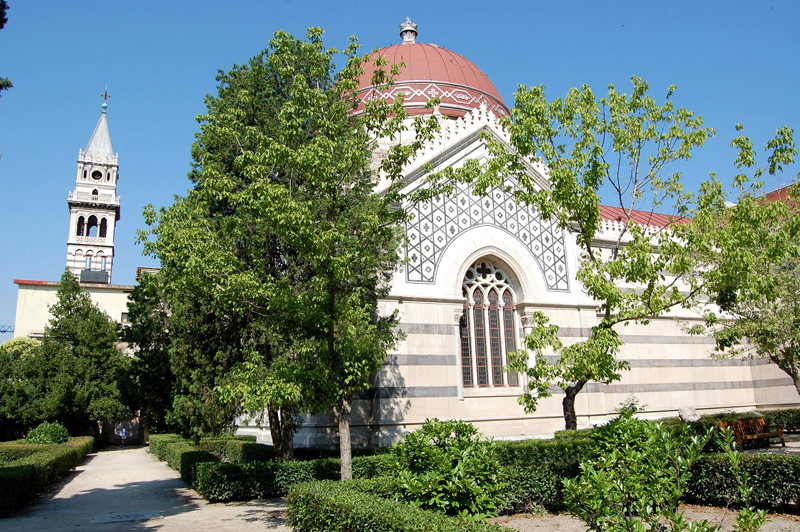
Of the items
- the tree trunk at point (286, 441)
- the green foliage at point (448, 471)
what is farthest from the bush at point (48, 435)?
the green foliage at point (448, 471)

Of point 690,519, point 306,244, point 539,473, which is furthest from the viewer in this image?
point 539,473

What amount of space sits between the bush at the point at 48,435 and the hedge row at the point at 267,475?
16.9 m

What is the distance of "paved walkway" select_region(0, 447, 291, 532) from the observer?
11.7 m

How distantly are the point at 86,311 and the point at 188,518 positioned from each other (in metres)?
Answer: 31.9

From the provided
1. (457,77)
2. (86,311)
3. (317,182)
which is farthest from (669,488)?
(86,311)

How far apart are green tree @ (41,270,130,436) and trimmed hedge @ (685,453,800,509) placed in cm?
3270

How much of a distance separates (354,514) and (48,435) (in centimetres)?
2532

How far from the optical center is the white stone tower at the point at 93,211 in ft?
262

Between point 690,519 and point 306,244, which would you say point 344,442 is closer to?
point 306,244

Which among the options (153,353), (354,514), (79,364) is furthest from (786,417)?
(79,364)

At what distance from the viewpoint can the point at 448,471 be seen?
27.1ft

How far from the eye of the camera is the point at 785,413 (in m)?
24.3

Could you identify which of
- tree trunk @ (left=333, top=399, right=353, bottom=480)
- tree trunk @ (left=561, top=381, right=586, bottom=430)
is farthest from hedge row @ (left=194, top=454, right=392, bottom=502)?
tree trunk @ (left=561, top=381, right=586, bottom=430)

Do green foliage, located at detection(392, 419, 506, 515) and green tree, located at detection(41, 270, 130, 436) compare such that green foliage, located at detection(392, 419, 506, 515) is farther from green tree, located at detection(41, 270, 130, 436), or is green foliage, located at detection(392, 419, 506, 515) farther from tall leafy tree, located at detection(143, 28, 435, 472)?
green tree, located at detection(41, 270, 130, 436)
